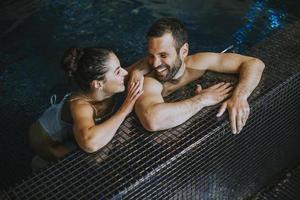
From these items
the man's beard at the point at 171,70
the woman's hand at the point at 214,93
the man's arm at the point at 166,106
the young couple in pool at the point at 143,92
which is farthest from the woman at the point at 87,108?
the woman's hand at the point at 214,93

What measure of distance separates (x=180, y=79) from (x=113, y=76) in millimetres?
790

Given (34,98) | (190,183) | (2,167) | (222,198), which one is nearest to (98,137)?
(190,183)

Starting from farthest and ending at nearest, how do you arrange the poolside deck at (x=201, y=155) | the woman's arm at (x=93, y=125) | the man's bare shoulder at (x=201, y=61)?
the man's bare shoulder at (x=201, y=61)
the woman's arm at (x=93, y=125)
the poolside deck at (x=201, y=155)

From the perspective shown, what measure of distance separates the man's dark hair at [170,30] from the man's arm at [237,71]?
1.33ft

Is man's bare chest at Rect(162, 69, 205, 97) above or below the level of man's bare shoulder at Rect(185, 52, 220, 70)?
below

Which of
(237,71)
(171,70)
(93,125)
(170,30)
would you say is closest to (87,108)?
(93,125)

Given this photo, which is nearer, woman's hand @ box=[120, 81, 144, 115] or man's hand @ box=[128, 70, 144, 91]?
woman's hand @ box=[120, 81, 144, 115]

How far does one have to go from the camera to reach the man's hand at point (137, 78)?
365 centimetres

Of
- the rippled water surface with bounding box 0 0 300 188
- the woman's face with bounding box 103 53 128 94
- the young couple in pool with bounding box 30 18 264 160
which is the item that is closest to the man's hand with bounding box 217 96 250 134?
the young couple in pool with bounding box 30 18 264 160

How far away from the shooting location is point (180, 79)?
13.6 feet

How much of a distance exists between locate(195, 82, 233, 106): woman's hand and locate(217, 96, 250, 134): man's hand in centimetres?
11

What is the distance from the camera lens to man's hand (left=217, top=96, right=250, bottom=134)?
11.4 feet

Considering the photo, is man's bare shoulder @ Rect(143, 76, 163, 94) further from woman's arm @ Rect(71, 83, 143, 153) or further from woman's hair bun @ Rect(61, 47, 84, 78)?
woman's hair bun @ Rect(61, 47, 84, 78)

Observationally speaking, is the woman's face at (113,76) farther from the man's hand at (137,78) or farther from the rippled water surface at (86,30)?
the rippled water surface at (86,30)
